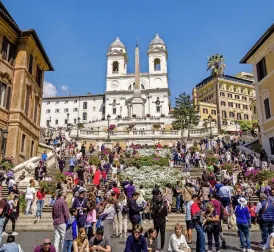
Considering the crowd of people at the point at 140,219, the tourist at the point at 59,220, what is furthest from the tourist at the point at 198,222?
the tourist at the point at 59,220

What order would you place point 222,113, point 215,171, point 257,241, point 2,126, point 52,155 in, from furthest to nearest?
point 222,113 < point 52,155 < point 2,126 < point 215,171 < point 257,241

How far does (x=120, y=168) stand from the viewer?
933 inches

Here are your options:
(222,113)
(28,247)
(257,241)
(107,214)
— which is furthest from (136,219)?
(222,113)

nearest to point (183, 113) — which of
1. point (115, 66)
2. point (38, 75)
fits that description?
point (38, 75)

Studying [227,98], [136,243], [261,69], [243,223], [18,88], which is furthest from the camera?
[227,98]

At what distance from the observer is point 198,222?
336 inches

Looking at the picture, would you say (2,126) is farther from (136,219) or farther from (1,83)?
(136,219)

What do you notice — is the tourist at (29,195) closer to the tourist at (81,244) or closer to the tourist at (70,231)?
the tourist at (70,231)

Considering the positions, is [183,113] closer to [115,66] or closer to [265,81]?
[265,81]

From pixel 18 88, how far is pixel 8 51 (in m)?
3.12

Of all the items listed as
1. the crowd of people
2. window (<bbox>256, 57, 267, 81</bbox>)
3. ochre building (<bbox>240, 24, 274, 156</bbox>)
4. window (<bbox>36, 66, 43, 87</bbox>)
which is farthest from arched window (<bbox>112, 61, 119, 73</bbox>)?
the crowd of people

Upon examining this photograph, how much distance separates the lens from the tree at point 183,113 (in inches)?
2276

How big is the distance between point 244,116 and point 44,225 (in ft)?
302

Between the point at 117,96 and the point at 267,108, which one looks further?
the point at 117,96
